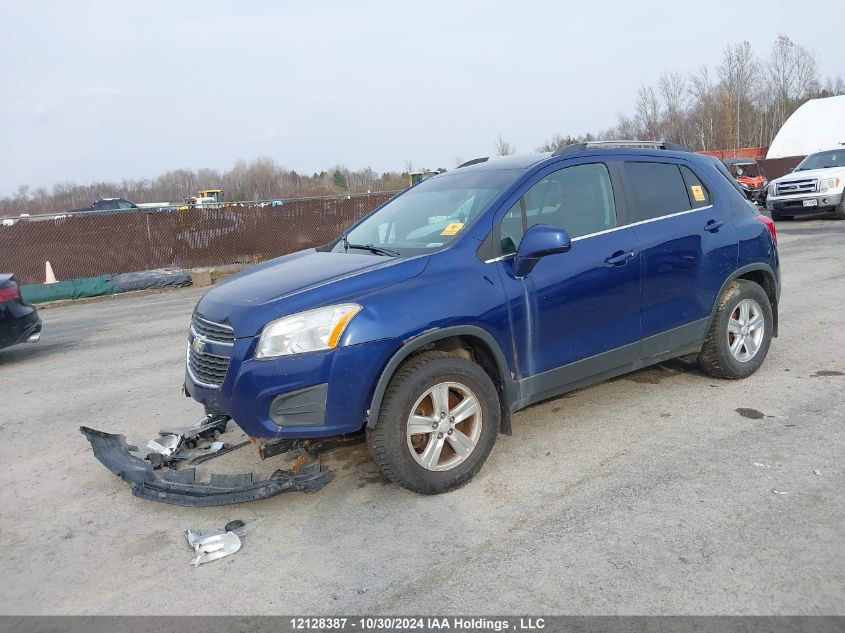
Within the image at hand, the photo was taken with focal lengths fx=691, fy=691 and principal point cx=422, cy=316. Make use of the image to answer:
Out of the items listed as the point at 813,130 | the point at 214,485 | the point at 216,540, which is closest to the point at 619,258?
the point at 214,485

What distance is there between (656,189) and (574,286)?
1222 mm

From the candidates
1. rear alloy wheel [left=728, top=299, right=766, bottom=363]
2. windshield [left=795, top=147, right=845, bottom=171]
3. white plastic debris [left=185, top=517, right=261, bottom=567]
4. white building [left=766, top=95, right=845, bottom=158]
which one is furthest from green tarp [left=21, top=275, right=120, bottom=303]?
white building [left=766, top=95, right=845, bottom=158]

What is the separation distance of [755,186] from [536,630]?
2808cm

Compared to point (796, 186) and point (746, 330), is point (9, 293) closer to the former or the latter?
point (746, 330)

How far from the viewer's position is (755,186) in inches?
1064

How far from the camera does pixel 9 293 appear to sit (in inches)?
312

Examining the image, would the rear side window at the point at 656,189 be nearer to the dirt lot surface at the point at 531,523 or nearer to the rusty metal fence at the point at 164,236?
the dirt lot surface at the point at 531,523

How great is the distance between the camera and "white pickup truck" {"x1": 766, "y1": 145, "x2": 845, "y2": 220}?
1758 centimetres

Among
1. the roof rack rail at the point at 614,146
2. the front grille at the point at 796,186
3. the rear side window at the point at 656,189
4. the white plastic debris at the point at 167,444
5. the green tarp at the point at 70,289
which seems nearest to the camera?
the white plastic debris at the point at 167,444

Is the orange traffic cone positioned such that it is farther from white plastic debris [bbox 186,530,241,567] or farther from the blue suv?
white plastic debris [bbox 186,530,241,567]

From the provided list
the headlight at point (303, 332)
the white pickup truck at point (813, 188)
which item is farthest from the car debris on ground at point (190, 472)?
the white pickup truck at point (813, 188)

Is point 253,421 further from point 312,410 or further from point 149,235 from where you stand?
point 149,235

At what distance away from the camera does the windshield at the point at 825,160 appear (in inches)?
730

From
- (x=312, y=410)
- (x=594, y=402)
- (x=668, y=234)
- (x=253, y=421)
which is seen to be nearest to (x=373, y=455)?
(x=312, y=410)
